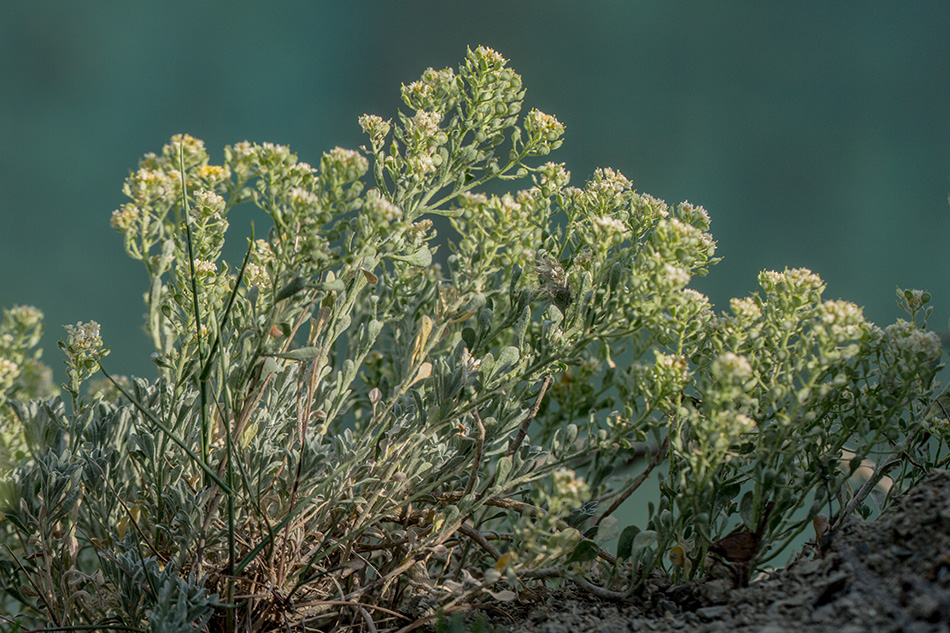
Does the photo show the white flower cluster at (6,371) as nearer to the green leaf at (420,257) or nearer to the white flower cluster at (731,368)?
the green leaf at (420,257)

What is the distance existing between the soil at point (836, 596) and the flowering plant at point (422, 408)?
0.03 m

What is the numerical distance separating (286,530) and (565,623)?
0.29 meters

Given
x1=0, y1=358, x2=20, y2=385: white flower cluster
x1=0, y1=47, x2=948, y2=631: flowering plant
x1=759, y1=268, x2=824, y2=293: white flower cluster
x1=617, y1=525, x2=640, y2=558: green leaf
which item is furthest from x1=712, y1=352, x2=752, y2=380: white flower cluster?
x1=0, y1=358, x2=20, y2=385: white flower cluster

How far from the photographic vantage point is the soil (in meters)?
0.49

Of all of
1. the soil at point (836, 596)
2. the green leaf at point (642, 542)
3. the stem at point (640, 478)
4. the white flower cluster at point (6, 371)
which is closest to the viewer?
the soil at point (836, 596)

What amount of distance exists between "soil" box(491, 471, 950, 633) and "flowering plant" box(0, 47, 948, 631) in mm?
33

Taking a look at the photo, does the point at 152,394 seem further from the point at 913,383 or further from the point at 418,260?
the point at 913,383

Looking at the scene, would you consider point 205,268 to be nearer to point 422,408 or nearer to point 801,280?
point 422,408

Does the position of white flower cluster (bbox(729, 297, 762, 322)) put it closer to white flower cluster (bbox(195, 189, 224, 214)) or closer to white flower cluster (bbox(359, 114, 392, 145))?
white flower cluster (bbox(359, 114, 392, 145))

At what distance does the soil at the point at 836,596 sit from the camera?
19.5 inches

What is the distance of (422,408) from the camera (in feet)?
2.44

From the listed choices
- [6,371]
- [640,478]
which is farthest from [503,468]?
[6,371]

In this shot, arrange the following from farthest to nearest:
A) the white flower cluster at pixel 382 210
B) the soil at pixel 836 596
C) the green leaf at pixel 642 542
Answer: the green leaf at pixel 642 542 → the white flower cluster at pixel 382 210 → the soil at pixel 836 596

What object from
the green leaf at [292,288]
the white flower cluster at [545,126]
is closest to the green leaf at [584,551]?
the green leaf at [292,288]
